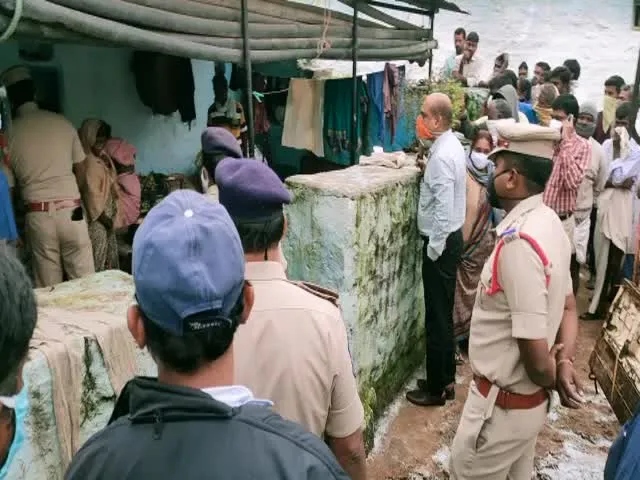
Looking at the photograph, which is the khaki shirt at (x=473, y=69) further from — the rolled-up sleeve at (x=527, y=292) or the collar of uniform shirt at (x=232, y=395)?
the collar of uniform shirt at (x=232, y=395)

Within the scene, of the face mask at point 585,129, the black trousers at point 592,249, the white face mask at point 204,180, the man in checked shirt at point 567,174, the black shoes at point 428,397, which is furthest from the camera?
the black trousers at point 592,249

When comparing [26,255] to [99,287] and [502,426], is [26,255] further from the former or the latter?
[502,426]

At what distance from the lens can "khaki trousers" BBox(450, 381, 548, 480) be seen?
273cm

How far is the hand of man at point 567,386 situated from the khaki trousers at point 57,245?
364cm

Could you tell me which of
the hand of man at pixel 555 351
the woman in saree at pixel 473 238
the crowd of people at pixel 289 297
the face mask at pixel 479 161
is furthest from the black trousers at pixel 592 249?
the hand of man at pixel 555 351

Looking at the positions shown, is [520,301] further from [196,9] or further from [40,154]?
[40,154]

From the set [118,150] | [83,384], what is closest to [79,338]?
[83,384]

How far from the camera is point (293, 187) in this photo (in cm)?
367

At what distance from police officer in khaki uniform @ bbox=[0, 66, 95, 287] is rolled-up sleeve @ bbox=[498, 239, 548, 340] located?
3.70 meters

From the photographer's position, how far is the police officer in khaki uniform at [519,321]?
8.18ft

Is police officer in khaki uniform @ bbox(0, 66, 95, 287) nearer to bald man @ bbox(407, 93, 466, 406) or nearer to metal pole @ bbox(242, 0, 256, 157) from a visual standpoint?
metal pole @ bbox(242, 0, 256, 157)

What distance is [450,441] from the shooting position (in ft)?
13.8

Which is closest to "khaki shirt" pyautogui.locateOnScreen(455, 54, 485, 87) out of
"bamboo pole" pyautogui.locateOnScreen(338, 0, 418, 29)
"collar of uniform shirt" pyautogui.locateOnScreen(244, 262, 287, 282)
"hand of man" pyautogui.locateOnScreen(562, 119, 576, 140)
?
"bamboo pole" pyautogui.locateOnScreen(338, 0, 418, 29)

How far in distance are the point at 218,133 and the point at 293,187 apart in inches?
28.7
